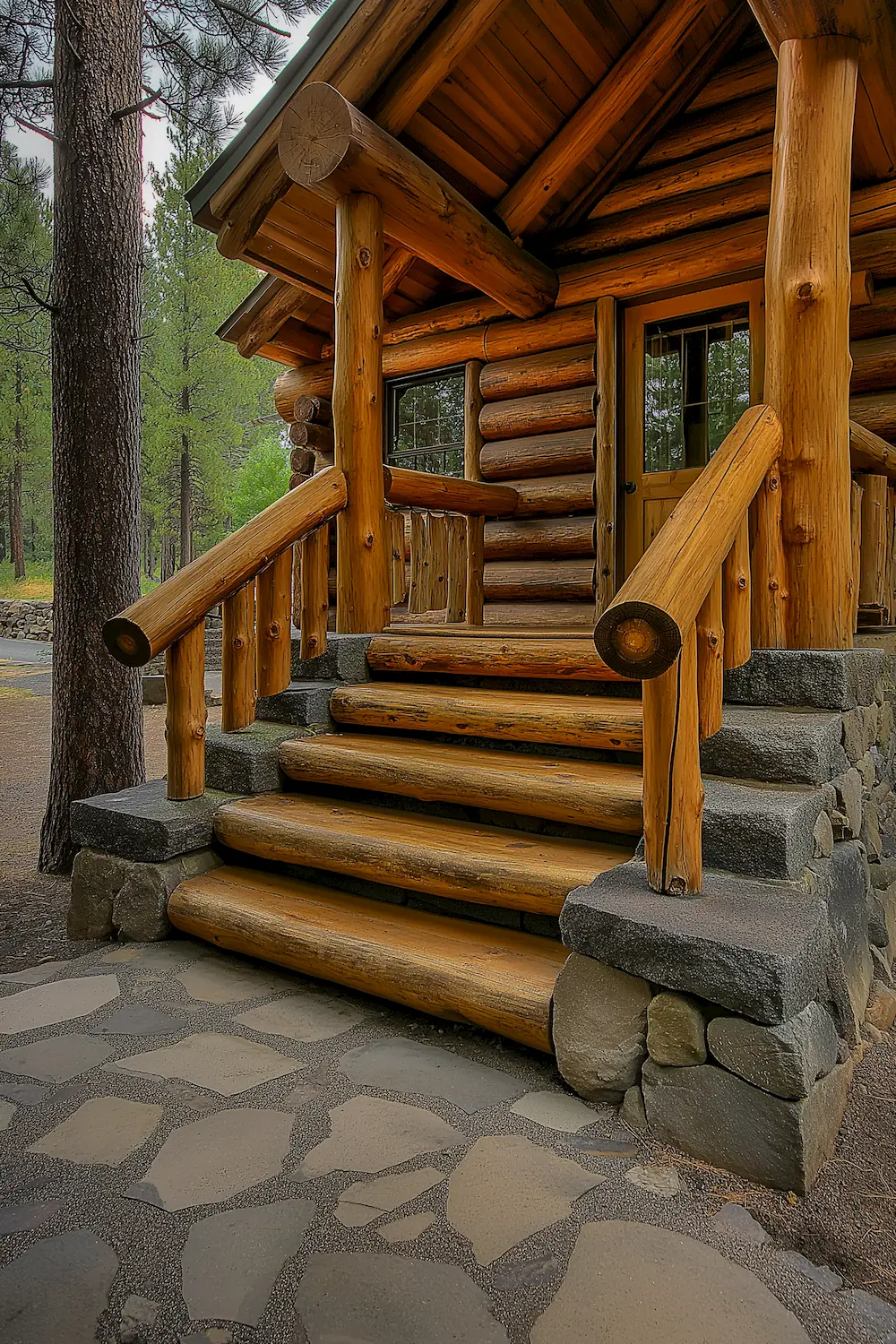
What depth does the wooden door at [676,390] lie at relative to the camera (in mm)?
5637

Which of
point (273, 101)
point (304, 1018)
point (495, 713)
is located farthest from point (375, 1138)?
point (273, 101)

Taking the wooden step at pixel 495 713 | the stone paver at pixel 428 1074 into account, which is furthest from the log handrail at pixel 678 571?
the stone paver at pixel 428 1074

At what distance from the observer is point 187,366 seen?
22.6 metres

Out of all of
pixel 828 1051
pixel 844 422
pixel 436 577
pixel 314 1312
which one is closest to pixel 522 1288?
pixel 314 1312

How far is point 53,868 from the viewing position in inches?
197

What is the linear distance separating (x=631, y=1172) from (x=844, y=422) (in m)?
2.58

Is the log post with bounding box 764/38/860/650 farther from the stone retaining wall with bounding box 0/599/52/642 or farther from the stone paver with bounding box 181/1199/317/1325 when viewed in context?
the stone retaining wall with bounding box 0/599/52/642

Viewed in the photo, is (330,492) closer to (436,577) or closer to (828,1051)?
(436,577)

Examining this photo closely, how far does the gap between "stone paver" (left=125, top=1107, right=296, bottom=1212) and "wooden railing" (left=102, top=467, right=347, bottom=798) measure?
1.73 m

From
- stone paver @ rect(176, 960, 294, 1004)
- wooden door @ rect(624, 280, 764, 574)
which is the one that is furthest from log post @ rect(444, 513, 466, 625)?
stone paver @ rect(176, 960, 294, 1004)

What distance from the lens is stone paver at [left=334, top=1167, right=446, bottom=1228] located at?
174 centimetres

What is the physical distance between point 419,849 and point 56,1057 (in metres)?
1.28

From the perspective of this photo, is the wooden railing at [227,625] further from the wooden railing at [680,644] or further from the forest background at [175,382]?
the forest background at [175,382]

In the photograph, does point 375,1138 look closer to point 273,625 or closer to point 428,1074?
point 428,1074
